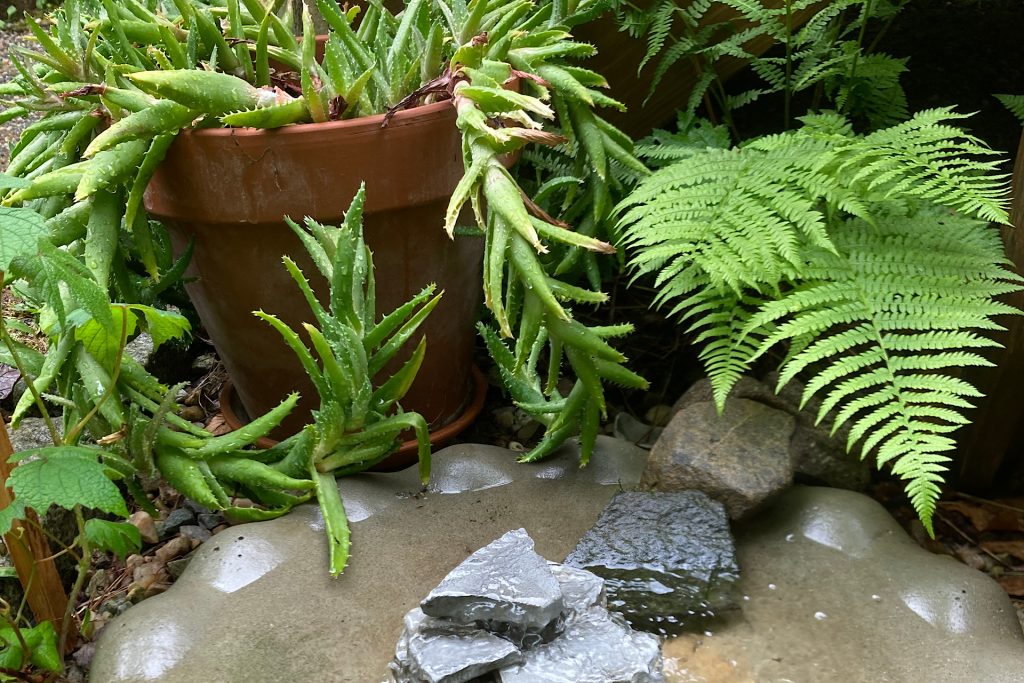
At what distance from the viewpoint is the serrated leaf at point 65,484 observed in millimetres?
1320

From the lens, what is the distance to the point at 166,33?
1744 mm

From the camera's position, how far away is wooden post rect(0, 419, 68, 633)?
1471 millimetres

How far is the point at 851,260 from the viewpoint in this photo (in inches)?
65.6

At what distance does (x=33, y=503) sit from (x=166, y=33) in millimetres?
960

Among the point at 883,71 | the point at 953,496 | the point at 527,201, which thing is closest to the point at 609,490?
the point at 527,201

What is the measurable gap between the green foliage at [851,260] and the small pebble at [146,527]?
1.25 metres

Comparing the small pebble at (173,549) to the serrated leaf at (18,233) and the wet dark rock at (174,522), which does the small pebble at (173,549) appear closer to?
the wet dark rock at (174,522)

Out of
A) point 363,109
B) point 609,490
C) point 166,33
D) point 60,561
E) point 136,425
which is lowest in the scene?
point 60,561

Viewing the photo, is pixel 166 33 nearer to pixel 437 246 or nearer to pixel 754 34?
pixel 437 246

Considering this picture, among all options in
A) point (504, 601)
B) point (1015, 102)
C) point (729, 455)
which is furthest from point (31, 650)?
point (1015, 102)

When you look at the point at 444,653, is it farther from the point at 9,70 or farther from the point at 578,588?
the point at 9,70

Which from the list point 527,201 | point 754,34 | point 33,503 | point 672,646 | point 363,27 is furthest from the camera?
point 754,34

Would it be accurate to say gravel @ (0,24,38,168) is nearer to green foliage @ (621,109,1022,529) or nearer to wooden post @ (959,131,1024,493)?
green foliage @ (621,109,1022,529)

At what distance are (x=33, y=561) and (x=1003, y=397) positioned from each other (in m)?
1.89
